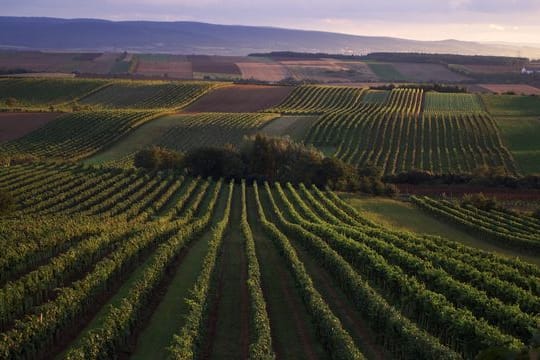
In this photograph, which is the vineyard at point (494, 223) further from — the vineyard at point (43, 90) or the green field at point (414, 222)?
the vineyard at point (43, 90)

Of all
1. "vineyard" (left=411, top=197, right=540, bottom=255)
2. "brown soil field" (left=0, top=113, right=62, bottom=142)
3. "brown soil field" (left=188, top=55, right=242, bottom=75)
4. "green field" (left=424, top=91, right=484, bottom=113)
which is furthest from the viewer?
"brown soil field" (left=188, top=55, right=242, bottom=75)

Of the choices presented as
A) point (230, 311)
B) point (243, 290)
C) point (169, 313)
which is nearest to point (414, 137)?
point (243, 290)

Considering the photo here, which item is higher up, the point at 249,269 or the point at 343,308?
the point at 249,269

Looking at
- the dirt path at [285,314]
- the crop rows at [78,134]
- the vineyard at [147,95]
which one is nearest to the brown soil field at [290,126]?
the crop rows at [78,134]

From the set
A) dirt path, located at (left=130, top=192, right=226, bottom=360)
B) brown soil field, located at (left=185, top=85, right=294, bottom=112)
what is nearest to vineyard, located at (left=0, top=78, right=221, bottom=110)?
brown soil field, located at (left=185, top=85, right=294, bottom=112)

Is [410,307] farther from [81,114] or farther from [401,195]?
[81,114]

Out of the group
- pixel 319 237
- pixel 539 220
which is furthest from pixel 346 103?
pixel 319 237

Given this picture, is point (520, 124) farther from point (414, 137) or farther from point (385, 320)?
point (385, 320)

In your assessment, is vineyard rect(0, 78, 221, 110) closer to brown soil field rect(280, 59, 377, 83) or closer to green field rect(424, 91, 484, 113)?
green field rect(424, 91, 484, 113)
